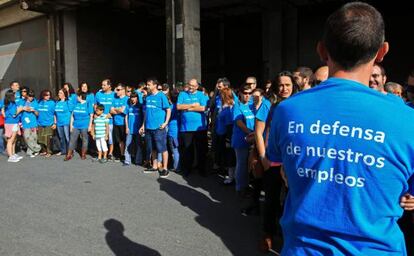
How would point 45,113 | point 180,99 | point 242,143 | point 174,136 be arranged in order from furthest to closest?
point 45,113 → point 174,136 → point 180,99 → point 242,143

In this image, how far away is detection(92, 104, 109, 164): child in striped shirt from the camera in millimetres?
9164

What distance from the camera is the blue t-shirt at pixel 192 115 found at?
753 centimetres

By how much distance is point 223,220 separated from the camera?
4.96 m

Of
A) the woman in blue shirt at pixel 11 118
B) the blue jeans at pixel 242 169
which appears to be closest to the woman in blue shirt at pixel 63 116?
the woman in blue shirt at pixel 11 118

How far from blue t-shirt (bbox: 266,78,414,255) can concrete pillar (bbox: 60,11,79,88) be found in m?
15.1

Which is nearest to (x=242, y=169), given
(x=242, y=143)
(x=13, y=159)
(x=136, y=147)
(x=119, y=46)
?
(x=242, y=143)

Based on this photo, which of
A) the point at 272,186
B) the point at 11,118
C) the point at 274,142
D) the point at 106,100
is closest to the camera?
the point at 274,142

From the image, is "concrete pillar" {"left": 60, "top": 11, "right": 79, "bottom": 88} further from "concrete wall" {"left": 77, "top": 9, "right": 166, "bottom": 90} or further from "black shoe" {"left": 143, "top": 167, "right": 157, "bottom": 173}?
"black shoe" {"left": 143, "top": 167, "right": 157, "bottom": 173}

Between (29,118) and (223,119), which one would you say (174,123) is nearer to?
(223,119)

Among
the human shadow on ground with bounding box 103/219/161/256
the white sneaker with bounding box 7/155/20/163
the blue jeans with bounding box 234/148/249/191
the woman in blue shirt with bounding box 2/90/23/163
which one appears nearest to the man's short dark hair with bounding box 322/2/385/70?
the human shadow on ground with bounding box 103/219/161/256

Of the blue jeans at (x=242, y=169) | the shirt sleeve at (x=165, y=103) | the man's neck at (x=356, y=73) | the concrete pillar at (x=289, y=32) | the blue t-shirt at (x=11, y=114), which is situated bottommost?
the blue jeans at (x=242, y=169)

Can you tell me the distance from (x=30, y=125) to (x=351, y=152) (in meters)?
10.4

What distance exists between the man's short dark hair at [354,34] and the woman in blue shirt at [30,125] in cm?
1029

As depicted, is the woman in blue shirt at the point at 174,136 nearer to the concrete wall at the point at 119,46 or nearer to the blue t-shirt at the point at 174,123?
the blue t-shirt at the point at 174,123
